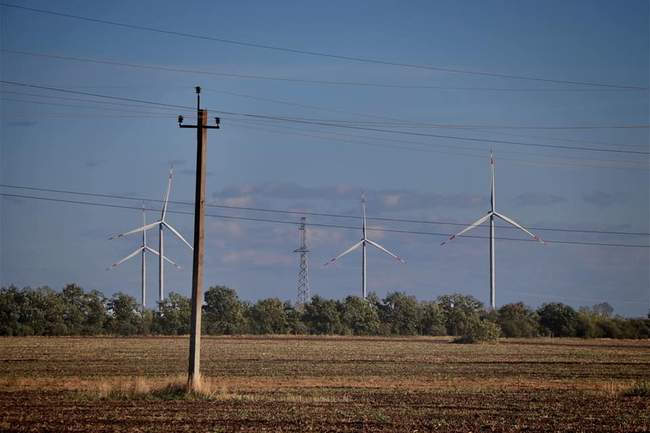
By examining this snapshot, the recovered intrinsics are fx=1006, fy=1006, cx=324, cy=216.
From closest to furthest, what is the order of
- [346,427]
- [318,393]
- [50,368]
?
[346,427]
[318,393]
[50,368]

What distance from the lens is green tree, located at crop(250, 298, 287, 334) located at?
134500mm

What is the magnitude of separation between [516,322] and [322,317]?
2737 cm

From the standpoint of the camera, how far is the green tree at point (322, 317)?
13670cm

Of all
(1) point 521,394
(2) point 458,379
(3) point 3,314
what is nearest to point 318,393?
(1) point 521,394

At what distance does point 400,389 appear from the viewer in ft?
139

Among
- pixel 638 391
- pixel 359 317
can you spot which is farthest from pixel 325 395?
pixel 359 317

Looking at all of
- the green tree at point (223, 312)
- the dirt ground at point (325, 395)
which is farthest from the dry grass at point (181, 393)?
the green tree at point (223, 312)

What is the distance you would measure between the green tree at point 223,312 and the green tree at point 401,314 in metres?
20.9

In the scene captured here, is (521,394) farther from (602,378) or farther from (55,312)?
(55,312)

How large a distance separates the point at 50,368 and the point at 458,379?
22236 millimetres

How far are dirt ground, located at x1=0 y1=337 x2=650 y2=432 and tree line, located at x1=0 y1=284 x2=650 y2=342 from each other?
50.2m

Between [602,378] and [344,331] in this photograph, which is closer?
[602,378]

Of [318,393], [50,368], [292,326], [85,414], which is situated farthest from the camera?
[292,326]

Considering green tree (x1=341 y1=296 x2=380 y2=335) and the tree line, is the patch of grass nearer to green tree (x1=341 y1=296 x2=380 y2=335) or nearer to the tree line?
the tree line
